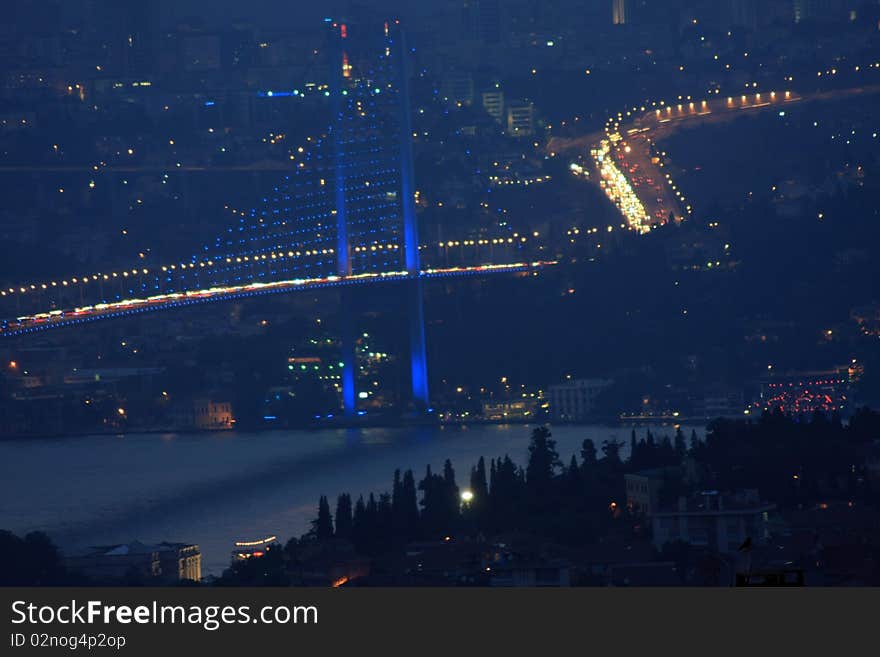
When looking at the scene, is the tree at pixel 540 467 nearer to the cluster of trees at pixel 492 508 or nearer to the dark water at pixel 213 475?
the cluster of trees at pixel 492 508

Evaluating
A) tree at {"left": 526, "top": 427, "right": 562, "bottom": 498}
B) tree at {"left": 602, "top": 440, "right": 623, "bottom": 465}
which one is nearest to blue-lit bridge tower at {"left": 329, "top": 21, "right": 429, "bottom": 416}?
tree at {"left": 526, "top": 427, "right": 562, "bottom": 498}

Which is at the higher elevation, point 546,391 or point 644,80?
point 644,80

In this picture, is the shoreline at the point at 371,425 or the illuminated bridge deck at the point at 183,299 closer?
the illuminated bridge deck at the point at 183,299

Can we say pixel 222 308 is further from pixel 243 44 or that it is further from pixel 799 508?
A: pixel 799 508

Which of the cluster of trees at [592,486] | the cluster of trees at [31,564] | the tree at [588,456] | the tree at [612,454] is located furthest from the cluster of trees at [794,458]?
the cluster of trees at [31,564]
